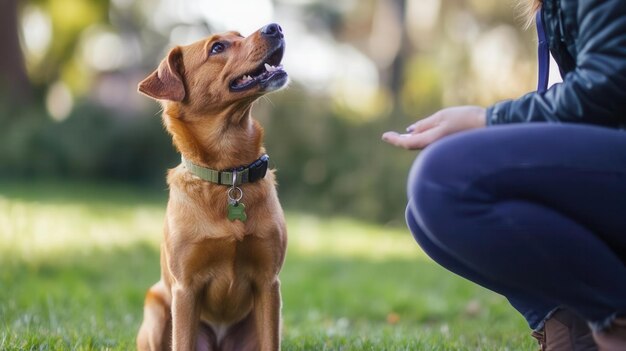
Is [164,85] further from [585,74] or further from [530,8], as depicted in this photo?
[585,74]

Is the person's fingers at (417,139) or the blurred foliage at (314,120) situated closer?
the person's fingers at (417,139)

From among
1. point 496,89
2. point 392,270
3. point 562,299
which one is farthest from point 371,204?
point 562,299

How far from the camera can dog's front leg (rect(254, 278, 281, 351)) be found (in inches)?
127

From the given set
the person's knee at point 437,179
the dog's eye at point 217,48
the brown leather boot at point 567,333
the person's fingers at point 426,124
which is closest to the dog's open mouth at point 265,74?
the dog's eye at point 217,48

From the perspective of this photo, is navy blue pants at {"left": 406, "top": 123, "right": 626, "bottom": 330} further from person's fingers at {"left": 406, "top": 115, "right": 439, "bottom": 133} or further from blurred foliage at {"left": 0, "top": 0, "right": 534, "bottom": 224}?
blurred foliage at {"left": 0, "top": 0, "right": 534, "bottom": 224}

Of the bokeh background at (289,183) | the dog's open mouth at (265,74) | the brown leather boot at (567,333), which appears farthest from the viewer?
the bokeh background at (289,183)

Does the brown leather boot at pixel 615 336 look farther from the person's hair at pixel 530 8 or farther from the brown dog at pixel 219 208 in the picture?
the brown dog at pixel 219 208

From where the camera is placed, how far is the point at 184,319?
316 centimetres

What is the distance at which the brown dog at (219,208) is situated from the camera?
3.18m

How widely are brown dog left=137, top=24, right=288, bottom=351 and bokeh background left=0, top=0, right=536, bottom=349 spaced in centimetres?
41

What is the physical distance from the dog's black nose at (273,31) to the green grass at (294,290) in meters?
1.43

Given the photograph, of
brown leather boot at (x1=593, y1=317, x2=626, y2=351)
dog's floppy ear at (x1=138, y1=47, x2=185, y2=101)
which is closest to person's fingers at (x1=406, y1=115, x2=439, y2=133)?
brown leather boot at (x1=593, y1=317, x2=626, y2=351)

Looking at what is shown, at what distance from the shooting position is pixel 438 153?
90.1 inches

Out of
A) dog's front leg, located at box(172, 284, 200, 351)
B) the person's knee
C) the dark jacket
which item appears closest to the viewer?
the dark jacket
